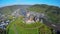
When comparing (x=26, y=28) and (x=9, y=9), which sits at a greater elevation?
(x=9, y=9)

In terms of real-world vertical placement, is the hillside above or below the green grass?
above

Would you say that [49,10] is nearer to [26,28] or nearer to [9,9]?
[26,28]

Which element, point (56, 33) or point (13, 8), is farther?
point (13, 8)

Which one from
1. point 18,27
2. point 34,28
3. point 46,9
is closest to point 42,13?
point 46,9

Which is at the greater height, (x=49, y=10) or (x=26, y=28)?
(x=49, y=10)

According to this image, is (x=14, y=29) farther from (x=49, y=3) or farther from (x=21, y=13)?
(x=49, y=3)

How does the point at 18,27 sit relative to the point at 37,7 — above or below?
below

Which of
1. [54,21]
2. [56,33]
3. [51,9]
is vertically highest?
[51,9]

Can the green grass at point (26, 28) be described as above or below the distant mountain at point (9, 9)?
below

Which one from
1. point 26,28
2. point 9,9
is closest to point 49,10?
point 26,28

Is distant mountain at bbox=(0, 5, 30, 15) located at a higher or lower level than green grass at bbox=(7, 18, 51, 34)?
higher
